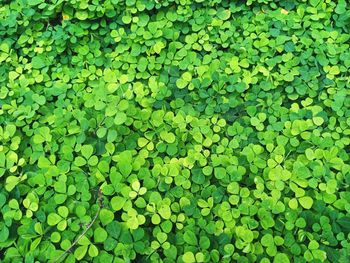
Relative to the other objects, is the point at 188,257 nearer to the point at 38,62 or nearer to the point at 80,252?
the point at 80,252

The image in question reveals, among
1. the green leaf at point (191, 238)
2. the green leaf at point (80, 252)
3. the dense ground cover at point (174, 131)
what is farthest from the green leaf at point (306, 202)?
the green leaf at point (80, 252)

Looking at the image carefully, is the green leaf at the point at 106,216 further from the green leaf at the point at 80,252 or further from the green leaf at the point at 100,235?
the green leaf at the point at 80,252

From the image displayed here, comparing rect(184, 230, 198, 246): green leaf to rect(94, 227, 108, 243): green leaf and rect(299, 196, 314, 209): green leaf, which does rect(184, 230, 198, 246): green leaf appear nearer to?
rect(94, 227, 108, 243): green leaf

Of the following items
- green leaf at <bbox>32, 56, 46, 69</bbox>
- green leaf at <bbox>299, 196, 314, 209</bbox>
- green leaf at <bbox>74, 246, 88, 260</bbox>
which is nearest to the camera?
green leaf at <bbox>74, 246, 88, 260</bbox>

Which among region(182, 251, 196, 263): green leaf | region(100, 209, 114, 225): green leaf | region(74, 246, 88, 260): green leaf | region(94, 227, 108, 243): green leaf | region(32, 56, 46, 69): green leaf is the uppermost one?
region(32, 56, 46, 69): green leaf

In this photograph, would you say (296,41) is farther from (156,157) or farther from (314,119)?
(156,157)

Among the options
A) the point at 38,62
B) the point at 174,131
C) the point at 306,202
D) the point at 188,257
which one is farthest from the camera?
the point at 38,62

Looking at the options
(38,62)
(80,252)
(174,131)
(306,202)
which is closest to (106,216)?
(80,252)

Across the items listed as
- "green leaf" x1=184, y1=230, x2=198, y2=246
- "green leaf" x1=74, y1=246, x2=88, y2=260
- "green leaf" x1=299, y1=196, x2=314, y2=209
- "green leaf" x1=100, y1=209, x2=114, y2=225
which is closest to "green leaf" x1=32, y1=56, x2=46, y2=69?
"green leaf" x1=100, y1=209, x2=114, y2=225

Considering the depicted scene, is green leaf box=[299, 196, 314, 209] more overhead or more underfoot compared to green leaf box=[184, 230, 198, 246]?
more overhead
